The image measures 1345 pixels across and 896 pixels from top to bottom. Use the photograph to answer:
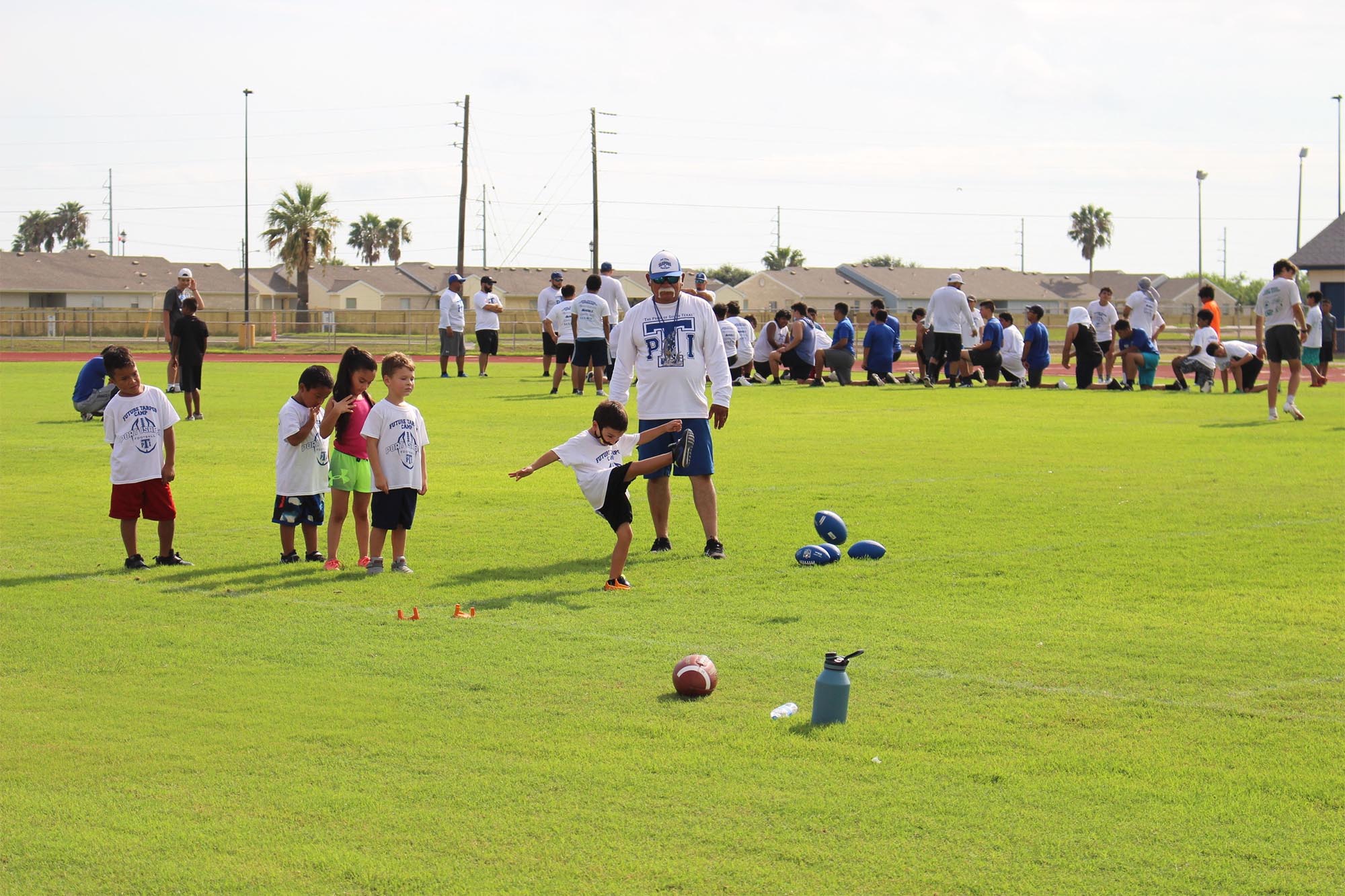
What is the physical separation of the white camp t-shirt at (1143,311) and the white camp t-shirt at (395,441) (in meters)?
20.3

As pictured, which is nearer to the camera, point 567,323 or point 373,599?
point 373,599

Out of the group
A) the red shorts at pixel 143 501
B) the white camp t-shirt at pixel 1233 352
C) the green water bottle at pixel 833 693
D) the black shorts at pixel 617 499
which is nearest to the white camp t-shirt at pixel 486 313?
the white camp t-shirt at pixel 1233 352

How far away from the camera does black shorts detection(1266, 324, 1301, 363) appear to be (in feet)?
62.4

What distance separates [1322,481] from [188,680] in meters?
10.6

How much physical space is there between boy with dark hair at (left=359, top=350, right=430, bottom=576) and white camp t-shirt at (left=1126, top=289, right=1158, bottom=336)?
2032 cm

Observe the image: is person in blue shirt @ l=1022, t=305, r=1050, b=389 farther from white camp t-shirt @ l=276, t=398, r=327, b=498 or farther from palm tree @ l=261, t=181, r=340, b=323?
palm tree @ l=261, t=181, r=340, b=323

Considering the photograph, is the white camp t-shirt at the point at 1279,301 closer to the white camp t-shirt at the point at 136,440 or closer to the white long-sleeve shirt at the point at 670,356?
the white long-sleeve shirt at the point at 670,356

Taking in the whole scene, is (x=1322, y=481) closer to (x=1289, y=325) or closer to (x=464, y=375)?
(x=1289, y=325)

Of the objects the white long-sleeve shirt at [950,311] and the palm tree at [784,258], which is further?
the palm tree at [784,258]

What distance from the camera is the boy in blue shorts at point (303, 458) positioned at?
9172 mm

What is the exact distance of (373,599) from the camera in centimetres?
827

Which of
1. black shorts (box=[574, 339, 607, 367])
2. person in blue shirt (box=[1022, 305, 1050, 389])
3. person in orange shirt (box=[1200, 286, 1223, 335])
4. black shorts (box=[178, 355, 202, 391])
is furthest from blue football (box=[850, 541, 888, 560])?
person in blue shirt (box=[1022, 305, 1050, 389])

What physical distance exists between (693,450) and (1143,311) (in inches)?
764

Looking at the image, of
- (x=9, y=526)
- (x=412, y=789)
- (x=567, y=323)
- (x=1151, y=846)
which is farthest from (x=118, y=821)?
(x=567, y=323)
